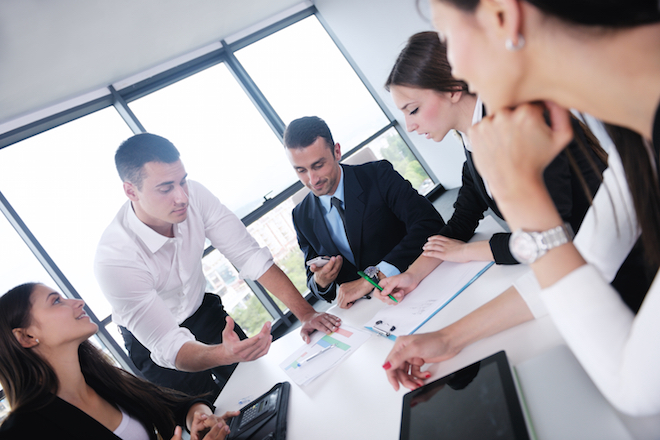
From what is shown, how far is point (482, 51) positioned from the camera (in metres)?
0.62

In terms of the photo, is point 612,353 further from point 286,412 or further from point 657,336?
point 286,412

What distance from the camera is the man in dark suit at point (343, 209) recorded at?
7.48ft

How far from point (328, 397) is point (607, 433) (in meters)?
0.75

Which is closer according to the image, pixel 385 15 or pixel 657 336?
pixel 657 336

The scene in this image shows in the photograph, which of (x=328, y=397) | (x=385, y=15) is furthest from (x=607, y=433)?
(x=385, y=15)

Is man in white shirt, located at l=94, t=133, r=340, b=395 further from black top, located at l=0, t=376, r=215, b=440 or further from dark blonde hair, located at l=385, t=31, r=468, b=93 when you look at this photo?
dark blonde hair, located at l=385, t=31, r=468, b=93

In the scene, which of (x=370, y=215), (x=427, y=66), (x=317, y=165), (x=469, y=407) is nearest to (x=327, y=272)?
(x=370, y=215)

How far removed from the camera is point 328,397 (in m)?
1.18

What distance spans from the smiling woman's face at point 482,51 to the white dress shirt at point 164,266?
169 centimetres

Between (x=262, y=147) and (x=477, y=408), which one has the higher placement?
(x=262, y=147)

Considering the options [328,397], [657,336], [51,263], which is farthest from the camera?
[51,263]

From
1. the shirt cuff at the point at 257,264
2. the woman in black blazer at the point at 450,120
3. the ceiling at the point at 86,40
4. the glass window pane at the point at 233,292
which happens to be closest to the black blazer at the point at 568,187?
the woman in black blazer at the point at 450,120

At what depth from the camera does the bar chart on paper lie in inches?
53.2

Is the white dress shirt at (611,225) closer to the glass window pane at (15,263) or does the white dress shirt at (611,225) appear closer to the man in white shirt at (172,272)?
the man in white shirt at (172,272)
